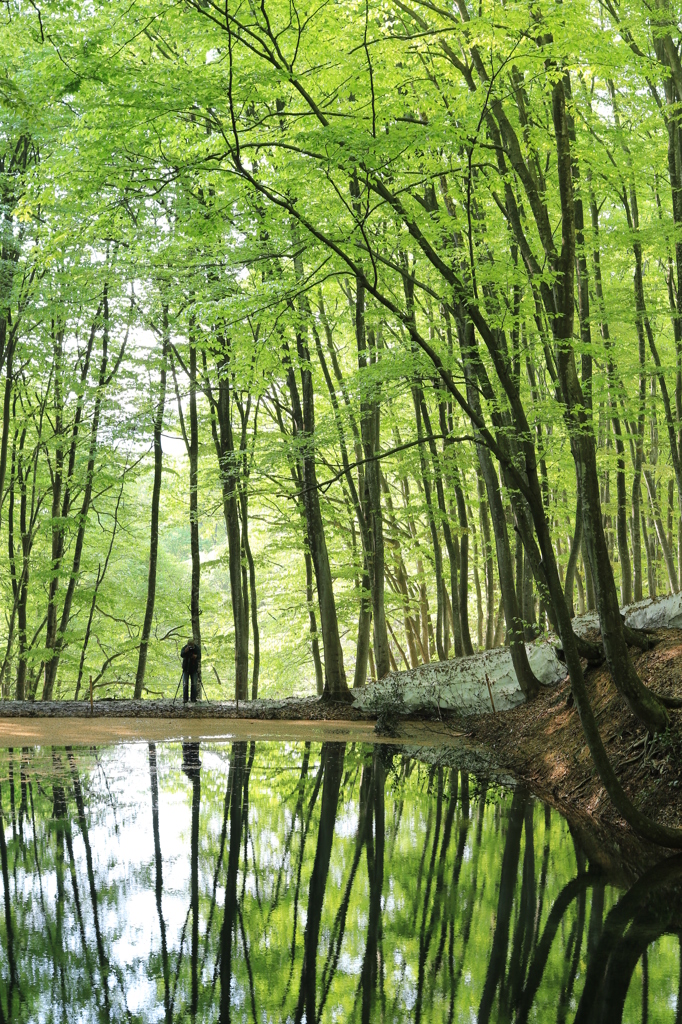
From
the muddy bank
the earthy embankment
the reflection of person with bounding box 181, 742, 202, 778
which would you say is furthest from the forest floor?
the reflection of person with bounding box 181, 742, 202, 778

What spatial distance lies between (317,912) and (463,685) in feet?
33.6

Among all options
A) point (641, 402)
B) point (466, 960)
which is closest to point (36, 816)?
point (466, 960)

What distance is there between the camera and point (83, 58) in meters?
6.78

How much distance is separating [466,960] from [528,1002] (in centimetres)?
62

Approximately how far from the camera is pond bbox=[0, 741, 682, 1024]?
4445 millimetres

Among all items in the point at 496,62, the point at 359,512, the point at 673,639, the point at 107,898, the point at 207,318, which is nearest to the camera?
the point at 107,898

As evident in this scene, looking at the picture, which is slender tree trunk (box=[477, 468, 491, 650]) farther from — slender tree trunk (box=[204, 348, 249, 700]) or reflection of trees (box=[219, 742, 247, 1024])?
reflection of trees (box=[219, 742, 247, 1024])

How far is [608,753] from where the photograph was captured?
30.2ft

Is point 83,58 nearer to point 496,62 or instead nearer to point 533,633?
point 496,62

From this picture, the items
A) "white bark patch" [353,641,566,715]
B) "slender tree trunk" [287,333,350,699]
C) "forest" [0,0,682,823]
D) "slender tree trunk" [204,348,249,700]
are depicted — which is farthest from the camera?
"slender tree trunk" [204,348,249,700]

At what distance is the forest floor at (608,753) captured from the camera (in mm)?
7730

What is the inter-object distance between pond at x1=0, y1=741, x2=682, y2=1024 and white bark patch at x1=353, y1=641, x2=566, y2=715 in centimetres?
485

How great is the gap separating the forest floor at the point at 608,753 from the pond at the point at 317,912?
1.28ft

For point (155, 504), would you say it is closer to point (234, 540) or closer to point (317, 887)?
point (234, 540)
